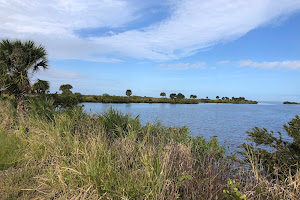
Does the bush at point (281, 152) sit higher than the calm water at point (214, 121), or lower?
higher

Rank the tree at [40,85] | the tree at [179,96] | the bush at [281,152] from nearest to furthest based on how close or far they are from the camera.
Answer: the bush at [281,152] → the tree at [40,85] → the tree at [179,96]

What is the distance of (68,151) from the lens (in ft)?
17.8

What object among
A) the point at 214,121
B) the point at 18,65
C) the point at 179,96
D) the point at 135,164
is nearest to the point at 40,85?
the point at 18,65

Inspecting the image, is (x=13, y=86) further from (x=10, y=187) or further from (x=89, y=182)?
(x=89, y=182)

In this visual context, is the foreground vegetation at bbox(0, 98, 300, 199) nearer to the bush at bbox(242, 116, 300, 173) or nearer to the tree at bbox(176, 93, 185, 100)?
the bush at bbox(242, 116, 300, 173)

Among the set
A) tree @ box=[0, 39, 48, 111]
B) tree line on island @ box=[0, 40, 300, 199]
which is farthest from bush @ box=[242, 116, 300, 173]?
tree @ box=[0, 39, 48, 111]

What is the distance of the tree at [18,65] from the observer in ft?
46.6

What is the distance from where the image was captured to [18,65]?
47.8 ft

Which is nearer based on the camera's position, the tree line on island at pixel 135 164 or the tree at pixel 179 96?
the tree line on island at pixel 135 164

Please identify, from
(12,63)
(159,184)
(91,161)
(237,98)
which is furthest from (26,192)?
(237,98)

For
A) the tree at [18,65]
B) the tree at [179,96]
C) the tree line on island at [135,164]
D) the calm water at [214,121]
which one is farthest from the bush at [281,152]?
the tree at [179,96]

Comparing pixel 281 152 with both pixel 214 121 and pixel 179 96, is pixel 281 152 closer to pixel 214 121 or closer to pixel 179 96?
pixel 214 121

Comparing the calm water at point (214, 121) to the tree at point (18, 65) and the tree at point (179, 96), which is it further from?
the tree at point (179, 96)

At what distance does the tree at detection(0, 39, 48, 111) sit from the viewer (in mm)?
14195
